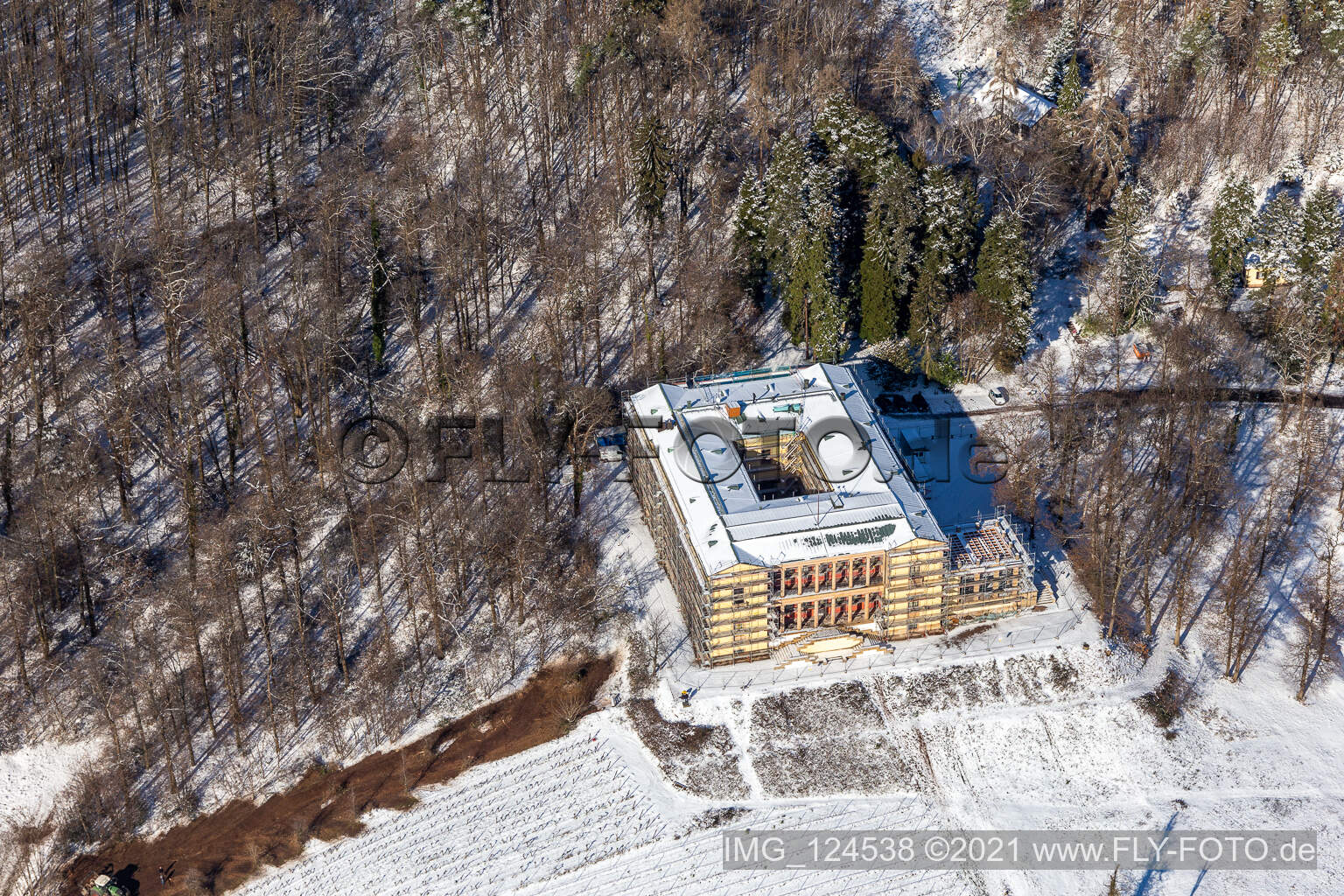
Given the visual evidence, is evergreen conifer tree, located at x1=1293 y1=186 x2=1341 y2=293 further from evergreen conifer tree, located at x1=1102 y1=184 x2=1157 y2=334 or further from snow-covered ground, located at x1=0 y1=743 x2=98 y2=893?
snow-covered ground, located at x1=0 y1=743 x2=98 y2=893

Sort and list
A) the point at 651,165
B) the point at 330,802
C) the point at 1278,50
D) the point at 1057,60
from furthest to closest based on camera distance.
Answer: the point at 1057,60 < the point at 1278,50 < the point at 651,165 < the point at 330,802

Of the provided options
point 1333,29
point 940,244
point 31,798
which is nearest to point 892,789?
point 940,244

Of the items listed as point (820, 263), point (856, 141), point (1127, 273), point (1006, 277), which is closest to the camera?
point (820, 263)

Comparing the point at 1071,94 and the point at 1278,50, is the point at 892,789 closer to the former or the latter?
the point at 1071,94

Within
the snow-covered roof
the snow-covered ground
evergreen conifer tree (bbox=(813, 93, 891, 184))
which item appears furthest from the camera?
evergreen conifer tree (bbox=(813, 93, 891, 184))

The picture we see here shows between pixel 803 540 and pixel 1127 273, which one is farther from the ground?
pixel 1127 273

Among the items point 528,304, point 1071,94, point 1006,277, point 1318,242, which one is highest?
point 1071,94

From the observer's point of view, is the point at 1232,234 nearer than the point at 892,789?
No

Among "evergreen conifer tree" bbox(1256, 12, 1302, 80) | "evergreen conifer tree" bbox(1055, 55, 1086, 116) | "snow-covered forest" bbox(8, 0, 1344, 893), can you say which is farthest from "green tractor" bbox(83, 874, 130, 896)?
"evergreen conifer tree" bbox(1256, 12, 1302, 80)
